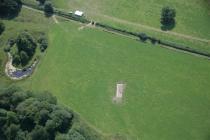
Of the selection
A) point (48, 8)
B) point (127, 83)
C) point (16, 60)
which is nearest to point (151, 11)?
point (127, 83)

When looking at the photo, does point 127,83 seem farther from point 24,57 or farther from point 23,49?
point 23,49

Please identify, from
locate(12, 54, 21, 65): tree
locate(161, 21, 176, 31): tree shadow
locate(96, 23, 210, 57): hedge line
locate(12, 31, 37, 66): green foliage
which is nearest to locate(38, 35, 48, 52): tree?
locate(12, 31, 37, 66): green foliage

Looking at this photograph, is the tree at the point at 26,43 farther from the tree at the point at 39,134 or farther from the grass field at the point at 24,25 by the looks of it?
the tree at the point at 39,134

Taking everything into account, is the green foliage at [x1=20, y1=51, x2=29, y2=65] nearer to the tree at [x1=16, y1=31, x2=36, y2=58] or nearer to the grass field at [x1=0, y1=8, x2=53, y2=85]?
the tree at [x1=16, y1=31, x2=36, y2=58]

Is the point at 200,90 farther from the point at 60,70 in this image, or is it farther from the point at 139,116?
the point at 60,70

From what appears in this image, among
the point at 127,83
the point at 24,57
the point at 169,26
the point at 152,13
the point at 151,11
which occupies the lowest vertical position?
the point at 127,83

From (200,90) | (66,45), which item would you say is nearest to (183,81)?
(200,90)

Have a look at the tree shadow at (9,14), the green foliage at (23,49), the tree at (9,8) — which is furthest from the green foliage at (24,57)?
the tree at (9,8)
